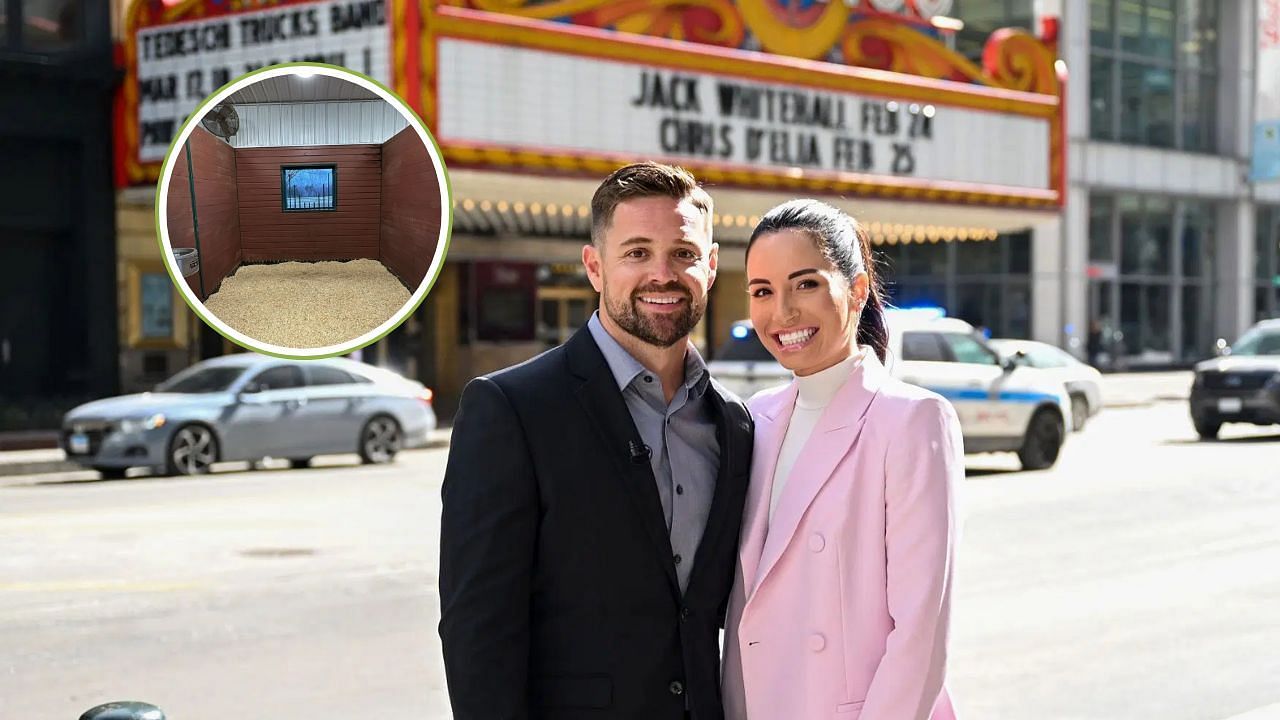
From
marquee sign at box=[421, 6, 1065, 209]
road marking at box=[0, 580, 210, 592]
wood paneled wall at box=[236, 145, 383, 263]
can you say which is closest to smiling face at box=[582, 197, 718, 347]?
wood paneled wall at box=[236, 145, 383, 263]

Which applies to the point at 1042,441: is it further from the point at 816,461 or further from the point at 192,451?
the point at 816,461

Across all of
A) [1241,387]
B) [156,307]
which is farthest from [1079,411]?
[156,307]

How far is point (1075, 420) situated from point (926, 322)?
8.71 meters

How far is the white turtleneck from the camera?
3221mm

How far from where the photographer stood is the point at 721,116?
23.7m

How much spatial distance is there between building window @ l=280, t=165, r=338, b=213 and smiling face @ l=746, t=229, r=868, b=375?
1.37 metres

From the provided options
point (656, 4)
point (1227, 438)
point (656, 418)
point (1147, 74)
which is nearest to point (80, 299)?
point (656, 4)

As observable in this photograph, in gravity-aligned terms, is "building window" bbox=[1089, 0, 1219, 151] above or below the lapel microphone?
above

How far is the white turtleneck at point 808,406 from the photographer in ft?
10.6

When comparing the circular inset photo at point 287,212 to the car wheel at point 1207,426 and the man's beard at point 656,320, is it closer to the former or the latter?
the man's beard at point 656,320

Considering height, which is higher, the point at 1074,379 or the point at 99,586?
the point at 1074,379

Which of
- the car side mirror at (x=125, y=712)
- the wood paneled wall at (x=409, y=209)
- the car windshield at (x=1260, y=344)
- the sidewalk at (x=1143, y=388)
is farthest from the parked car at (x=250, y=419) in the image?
the sidewalk at (x=1143, y=388)

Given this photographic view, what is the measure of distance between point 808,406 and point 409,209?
1448mm

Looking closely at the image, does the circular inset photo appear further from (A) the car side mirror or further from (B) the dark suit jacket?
(A) the car side mirror
